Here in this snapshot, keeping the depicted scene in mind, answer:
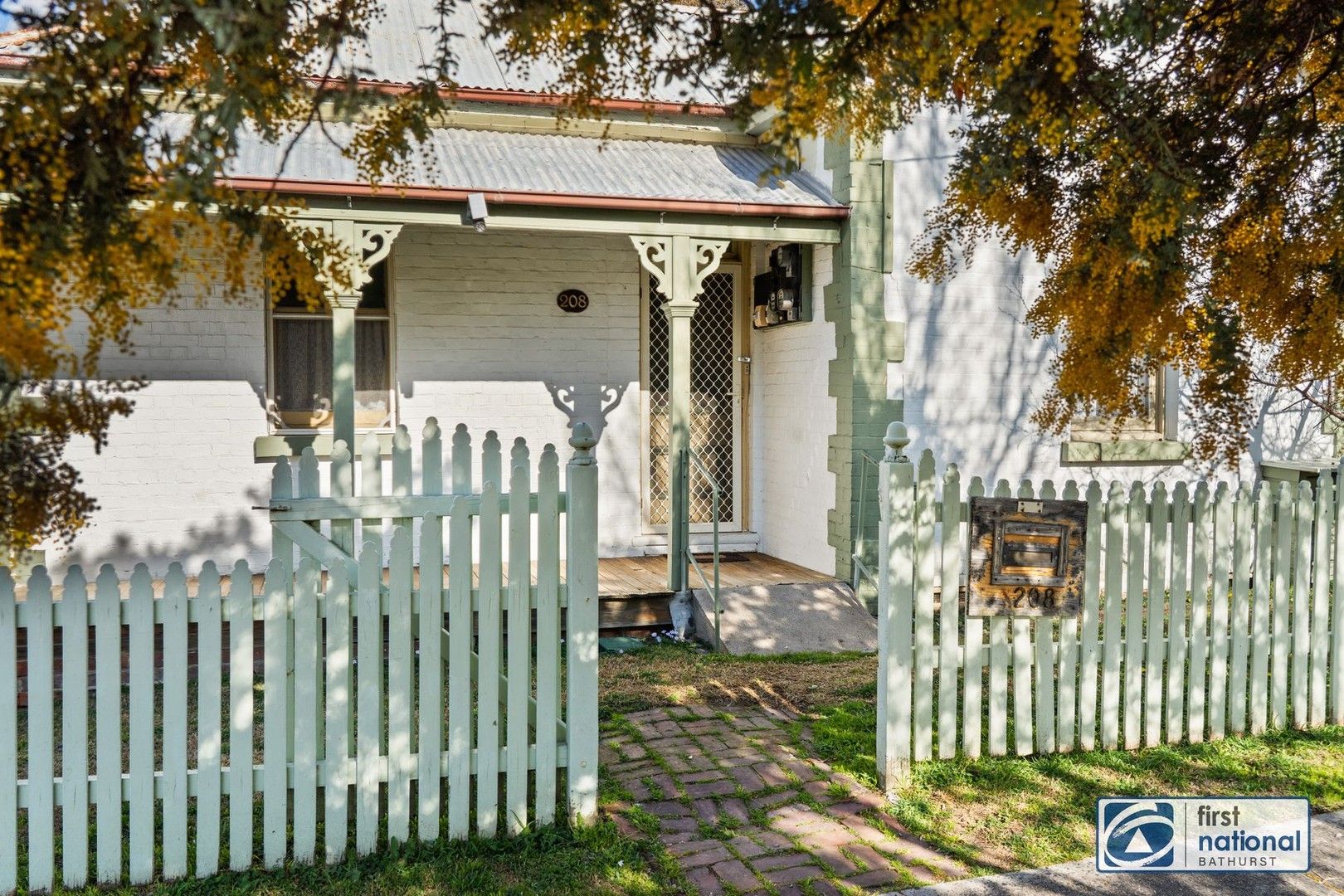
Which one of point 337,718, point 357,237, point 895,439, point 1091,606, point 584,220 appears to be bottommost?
point 337,718

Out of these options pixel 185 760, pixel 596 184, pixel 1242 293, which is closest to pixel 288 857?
pixel 185 760

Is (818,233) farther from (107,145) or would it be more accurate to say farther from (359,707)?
(107,145)

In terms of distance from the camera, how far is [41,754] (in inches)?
143

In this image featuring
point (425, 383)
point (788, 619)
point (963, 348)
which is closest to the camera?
point (788, 619)

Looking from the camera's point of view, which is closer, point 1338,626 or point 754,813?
Result: point 754,813

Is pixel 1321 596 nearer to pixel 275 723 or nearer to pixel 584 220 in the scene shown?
→ pixel 275 723

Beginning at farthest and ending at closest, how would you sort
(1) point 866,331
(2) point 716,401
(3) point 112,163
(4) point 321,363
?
(2) point 716,401 → (4) point 321,363 → (1) point 866,331 → (3) point 112,163

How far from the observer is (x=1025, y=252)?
891 cm

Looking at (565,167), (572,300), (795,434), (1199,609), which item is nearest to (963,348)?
(795,434)

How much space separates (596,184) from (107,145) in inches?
239

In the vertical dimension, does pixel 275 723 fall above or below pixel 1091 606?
below

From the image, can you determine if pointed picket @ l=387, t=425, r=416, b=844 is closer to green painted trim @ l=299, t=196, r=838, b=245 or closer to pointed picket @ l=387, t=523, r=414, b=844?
pointed picket @ l=387, t=523, r=414, b=844

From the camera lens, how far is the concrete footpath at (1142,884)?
12.3 feet

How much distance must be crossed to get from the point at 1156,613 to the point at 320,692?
3611 mm
